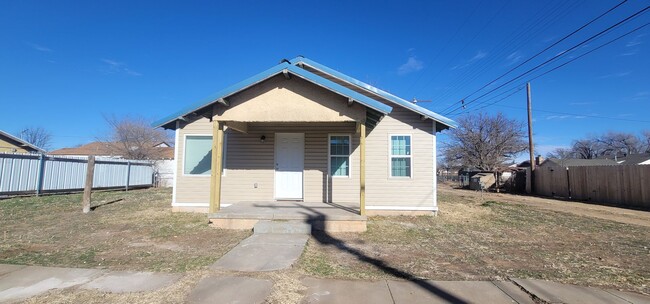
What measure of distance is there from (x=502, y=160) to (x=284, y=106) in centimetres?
3773

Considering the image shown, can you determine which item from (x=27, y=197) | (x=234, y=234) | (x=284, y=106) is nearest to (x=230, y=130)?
(x=284, y=106)

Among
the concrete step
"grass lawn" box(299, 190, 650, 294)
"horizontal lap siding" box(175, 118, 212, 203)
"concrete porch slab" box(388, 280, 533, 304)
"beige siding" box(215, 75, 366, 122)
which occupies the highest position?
"beige siding" box(215, 75, 366, 122)

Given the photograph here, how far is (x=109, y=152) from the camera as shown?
3500 centimetres

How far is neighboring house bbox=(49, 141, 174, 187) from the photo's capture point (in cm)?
2373

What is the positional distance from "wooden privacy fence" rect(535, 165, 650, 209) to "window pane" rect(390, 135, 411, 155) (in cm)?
1224

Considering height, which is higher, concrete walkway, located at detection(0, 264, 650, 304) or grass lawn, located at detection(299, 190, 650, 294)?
grass lawn, located at detection(299, 190, 650, 294)

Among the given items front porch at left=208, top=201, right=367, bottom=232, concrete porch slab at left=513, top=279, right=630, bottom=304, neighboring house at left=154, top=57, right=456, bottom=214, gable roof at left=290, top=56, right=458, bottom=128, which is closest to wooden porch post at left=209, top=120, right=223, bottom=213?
front porch at left=208, top=201, right=367, bottom=232

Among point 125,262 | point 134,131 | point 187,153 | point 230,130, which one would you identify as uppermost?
point 134,131

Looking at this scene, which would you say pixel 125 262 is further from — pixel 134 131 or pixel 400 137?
pixel 134 131

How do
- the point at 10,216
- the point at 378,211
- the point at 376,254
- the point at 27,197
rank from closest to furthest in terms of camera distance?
the point at 376,254
the point at 10,216
the point at 378,211
the point at 27,197

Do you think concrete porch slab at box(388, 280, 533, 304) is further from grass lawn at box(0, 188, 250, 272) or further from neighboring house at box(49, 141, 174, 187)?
neighboring house at box(49, 141, 174, 187)

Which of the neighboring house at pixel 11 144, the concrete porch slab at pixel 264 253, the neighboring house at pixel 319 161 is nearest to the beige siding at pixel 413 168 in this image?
the neighboring house at pixel 319 161

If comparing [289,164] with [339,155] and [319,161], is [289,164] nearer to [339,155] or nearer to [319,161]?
[319,161]

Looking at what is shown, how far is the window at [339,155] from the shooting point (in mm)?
9938
